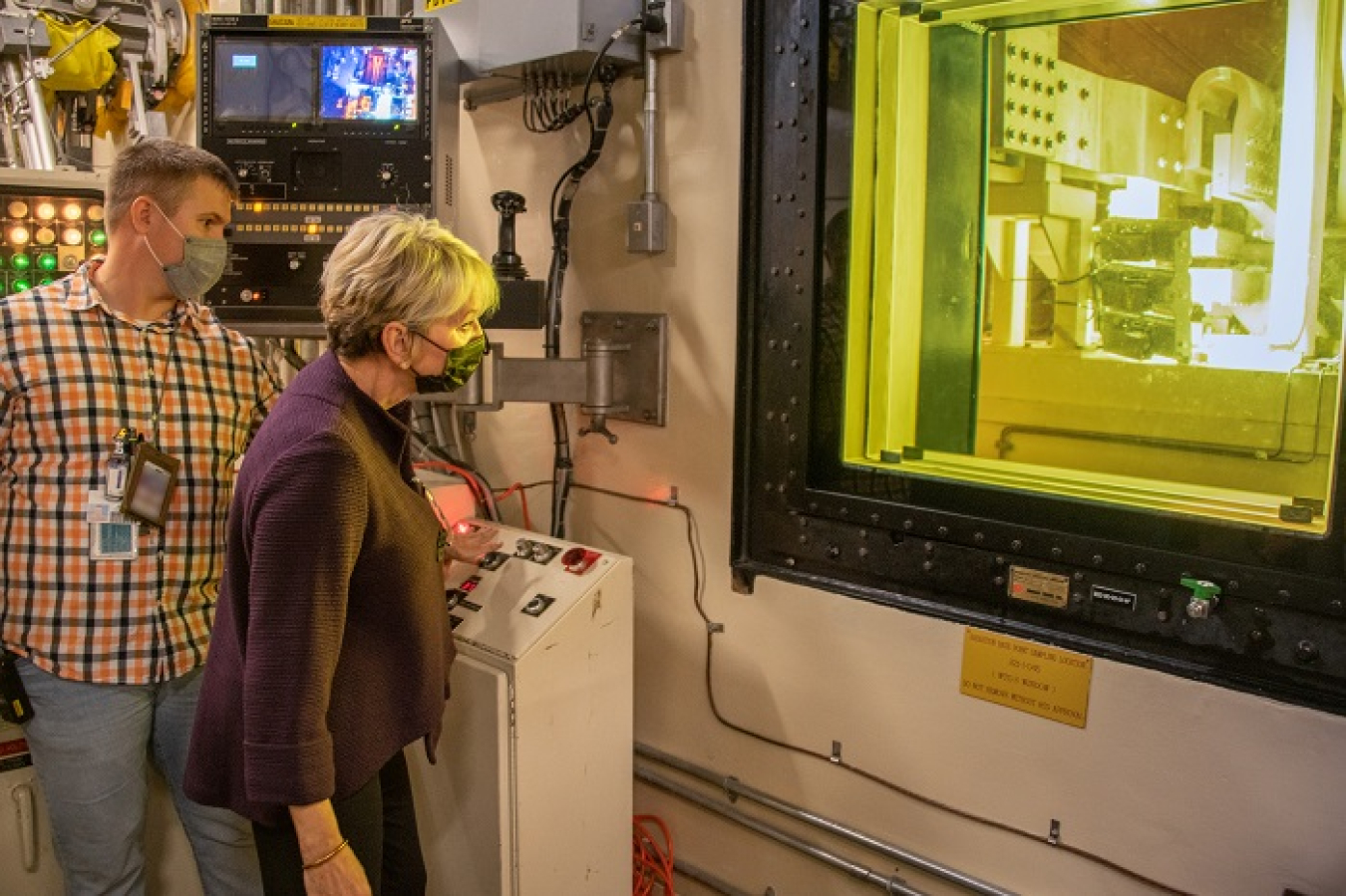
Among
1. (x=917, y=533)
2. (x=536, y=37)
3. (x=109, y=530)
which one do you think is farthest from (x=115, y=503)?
(x=917, y=533)

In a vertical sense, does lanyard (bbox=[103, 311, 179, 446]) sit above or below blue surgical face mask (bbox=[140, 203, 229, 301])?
below

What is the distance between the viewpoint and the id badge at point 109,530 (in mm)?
1983

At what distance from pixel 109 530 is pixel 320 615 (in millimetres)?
746

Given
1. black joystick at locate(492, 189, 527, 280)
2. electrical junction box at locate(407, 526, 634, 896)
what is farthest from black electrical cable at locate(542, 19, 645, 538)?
electrical junction box at locate(407, 526, 634, 896)

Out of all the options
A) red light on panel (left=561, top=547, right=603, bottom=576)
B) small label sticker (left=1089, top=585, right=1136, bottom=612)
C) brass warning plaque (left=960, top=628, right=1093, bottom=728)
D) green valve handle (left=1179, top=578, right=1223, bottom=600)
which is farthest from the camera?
red light on panel (left=561, top=547, right=603, bottom=576)

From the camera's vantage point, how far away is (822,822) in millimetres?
2357

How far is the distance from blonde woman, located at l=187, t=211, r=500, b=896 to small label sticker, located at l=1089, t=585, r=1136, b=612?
3.52ft

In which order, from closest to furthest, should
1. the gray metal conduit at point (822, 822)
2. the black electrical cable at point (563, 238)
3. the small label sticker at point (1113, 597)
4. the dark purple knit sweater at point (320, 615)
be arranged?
the dark purple knit sweater at point (320, 615)
the small label sticker at point (1113, 597)
the gray metal conduit at point (822, 822)
the black electrical cable at point (563, 238)

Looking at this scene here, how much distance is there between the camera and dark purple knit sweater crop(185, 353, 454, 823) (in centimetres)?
147

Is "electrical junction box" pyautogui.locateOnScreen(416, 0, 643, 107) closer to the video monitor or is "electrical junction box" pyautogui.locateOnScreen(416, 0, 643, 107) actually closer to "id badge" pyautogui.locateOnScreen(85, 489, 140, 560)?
the video monitor

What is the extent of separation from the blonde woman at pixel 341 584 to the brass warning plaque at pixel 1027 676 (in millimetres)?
959

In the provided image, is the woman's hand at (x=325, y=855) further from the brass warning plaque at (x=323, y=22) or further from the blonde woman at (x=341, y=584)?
the brass warning plaque at (x=323, y=22)

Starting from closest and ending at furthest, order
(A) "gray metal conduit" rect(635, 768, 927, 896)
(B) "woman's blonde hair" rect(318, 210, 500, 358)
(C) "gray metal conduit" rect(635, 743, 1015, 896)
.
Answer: (B) "woman's blonde hair" rect(318, 210, 500, 358) → (C) "gray metal conduit" rect(635, 743, 1015, 896) → (A) "gray metal conduit" rect(635, 768, 927, 896)

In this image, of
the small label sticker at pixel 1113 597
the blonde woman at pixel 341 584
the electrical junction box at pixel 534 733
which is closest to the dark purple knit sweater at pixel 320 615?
the blonde woman at pixel 341 584
